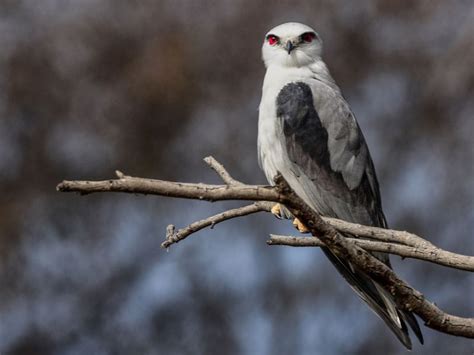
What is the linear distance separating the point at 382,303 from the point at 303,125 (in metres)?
1.11

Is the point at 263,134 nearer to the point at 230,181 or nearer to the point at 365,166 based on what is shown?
the point at 365,166

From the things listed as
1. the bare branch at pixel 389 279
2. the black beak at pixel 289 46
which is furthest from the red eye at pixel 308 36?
the bare branch at pixel 389 279

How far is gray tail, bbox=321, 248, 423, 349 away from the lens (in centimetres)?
331

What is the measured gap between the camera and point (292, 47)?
185 inches

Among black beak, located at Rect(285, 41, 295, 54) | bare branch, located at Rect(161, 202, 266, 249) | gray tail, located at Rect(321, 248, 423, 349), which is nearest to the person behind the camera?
bare branch, located at Rect(161, 202, 266, 249)

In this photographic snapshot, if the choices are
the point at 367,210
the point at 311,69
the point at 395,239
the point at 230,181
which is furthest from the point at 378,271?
the point at 311,69

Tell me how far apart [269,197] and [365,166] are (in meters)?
2.04

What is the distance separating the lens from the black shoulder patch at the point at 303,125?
4188mm

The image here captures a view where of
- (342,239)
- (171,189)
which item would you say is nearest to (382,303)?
(342,239)

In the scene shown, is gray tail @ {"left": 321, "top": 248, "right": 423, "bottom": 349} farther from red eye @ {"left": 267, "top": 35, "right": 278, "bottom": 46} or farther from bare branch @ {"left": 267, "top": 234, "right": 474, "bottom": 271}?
red eye @ {"left": 267, "top": 35, "right": 278, "bottom": 46}

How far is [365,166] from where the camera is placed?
423 centimetres

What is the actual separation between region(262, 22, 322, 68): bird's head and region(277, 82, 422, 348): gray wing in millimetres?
470

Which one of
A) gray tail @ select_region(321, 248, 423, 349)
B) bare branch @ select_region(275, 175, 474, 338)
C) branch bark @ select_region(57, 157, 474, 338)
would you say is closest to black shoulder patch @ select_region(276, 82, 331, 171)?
gray tail @ select_region(321, 248, 423, 349)

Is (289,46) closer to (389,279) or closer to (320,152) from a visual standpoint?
(320,152)
